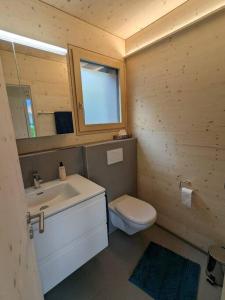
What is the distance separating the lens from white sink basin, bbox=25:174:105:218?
1177 millimetres

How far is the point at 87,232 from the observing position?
1.21 metres

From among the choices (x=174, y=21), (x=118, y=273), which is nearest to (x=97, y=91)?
(x=174, y=21)

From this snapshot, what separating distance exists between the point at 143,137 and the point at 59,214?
135 cm

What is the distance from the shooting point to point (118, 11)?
1484 mm

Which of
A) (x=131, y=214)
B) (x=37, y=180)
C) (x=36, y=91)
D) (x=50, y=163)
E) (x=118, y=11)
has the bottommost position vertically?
(x=131, y=214)

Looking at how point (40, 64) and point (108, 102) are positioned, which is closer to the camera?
point (40, 64)

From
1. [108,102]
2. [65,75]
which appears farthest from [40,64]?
[108,102]

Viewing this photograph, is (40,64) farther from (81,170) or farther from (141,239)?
(141,239)

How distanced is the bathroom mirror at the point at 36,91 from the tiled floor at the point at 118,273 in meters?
1.37

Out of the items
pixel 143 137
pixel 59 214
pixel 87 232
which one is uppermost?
pixel 143 137

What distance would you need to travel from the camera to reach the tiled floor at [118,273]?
1.29m

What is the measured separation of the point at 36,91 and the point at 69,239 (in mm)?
1249

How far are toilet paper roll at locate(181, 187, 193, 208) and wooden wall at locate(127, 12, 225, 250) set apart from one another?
63mm

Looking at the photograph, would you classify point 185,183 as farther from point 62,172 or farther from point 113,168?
point 62,172
